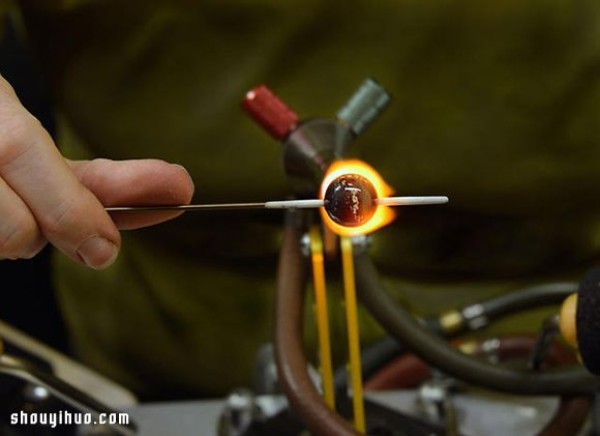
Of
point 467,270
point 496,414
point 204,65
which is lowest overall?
point 496,414

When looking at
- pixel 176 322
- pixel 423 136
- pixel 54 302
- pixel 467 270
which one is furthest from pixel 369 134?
pixel 54 302

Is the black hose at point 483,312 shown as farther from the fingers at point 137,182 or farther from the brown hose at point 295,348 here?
the fingers at point 137,182

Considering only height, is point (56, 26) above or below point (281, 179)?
above

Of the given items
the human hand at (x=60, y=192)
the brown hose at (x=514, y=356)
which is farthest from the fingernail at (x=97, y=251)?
the brown hose at (x=514, y=356)

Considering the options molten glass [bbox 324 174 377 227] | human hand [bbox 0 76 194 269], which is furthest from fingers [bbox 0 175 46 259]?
molten glass [bbox 324 174 377 227]

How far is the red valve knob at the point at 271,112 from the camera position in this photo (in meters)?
0.42

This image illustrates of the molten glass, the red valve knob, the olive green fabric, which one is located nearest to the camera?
the molten glass

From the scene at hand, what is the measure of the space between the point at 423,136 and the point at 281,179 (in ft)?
0.36

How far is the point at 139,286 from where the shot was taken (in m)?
0.72

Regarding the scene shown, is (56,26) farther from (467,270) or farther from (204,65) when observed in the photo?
(467,270)

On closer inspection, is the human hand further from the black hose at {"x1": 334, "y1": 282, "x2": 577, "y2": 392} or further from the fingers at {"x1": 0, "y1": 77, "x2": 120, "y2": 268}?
the black hose at {"x1": 334, "y1": 282, "x2": 577, "y2": 392}

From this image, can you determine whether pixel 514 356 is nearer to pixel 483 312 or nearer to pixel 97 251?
pixel 483 312

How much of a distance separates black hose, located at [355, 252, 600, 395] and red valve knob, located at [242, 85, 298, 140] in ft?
0.25

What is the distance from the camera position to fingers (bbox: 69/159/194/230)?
1.09ft
